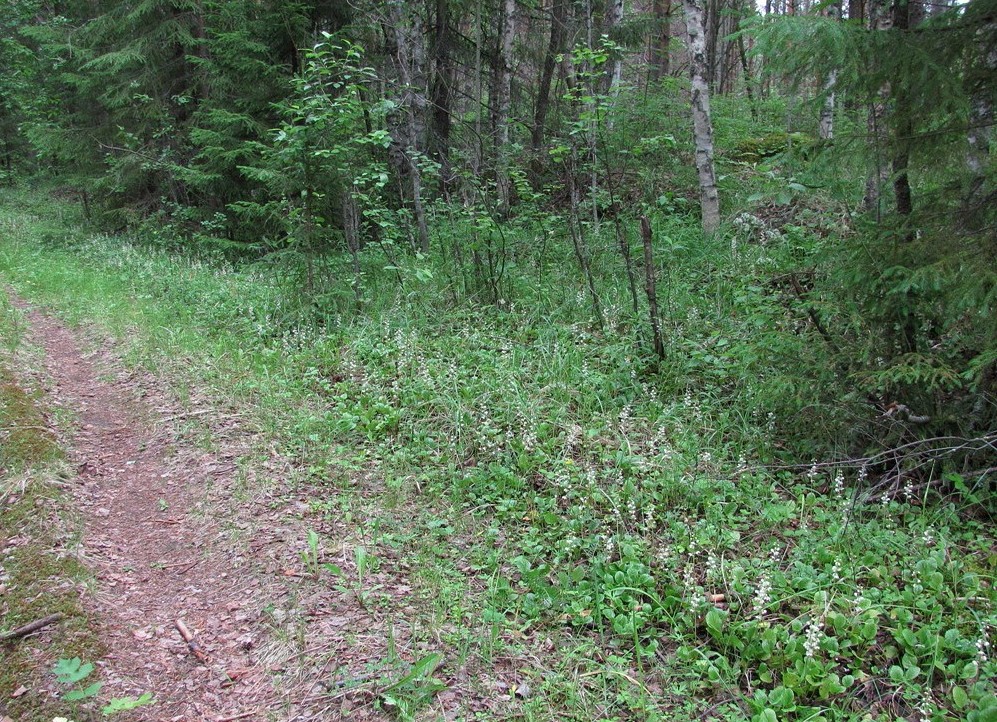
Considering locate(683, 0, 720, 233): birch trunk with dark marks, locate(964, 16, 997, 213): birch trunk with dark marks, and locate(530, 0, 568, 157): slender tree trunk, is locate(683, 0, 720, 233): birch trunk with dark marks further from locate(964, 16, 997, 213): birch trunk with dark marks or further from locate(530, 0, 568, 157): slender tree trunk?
locate(530, 0, 568, 157): slender tree trunk

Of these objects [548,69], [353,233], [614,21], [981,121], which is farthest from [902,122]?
[548,69]

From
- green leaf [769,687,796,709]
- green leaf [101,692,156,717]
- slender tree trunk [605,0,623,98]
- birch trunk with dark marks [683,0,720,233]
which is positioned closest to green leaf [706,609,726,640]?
green leaf [769,687,796,709]

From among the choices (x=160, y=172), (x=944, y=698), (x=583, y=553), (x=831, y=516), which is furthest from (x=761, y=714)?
(x=160, y=172)

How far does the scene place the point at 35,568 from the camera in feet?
12.0

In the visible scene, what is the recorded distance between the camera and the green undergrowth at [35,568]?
288cm

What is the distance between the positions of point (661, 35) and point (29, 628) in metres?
16.0

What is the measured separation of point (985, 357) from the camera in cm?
391

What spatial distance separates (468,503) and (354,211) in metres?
5.26

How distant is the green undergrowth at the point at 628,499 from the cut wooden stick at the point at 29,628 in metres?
1.66

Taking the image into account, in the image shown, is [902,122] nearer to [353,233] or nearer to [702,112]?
[702,112]

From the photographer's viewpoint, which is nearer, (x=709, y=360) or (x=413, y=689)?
(x=413, y=689)

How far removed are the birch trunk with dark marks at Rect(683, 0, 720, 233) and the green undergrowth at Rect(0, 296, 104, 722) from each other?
8.42 metres

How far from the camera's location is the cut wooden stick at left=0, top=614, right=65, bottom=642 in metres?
3.13

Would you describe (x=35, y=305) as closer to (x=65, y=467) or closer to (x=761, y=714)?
(x=65, y=467)
